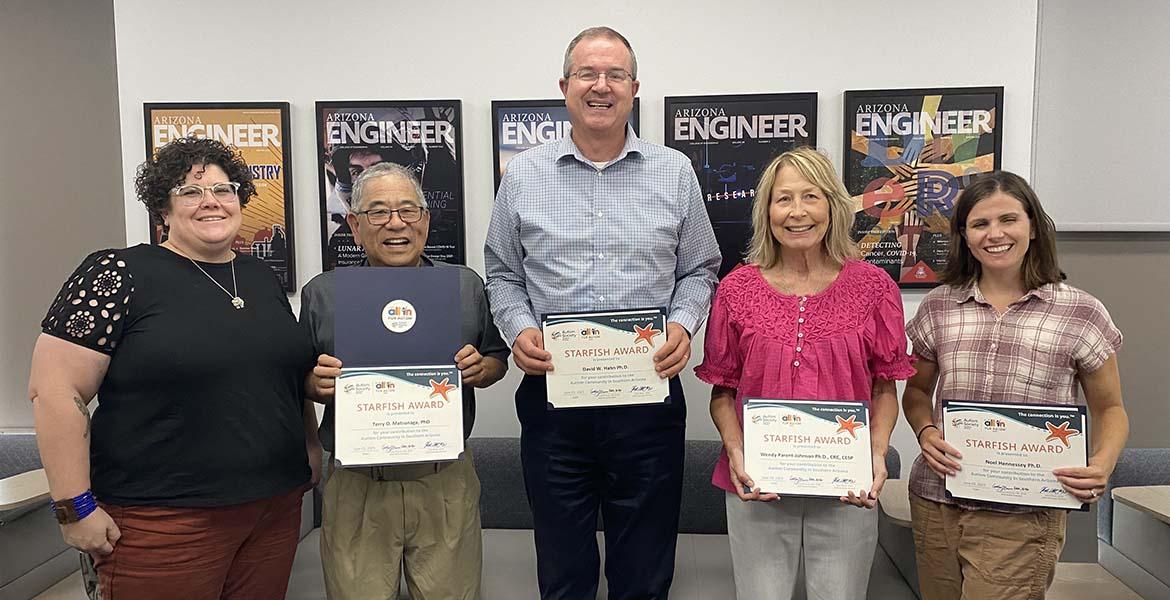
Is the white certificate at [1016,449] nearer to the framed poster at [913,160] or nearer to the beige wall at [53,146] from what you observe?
the framed poster at [913,160]

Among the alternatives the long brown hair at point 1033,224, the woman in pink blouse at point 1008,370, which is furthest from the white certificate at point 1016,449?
the long brown hair at point 1033,224

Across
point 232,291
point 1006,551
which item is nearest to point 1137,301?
point 1006,551

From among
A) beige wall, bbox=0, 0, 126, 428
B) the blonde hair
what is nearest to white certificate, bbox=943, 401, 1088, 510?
the blonde hair

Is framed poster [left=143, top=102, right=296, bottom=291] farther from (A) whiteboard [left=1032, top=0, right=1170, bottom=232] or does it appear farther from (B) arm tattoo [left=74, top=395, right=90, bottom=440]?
(A) whiteboard [left=1032, top=0, right=1170, bottom=232]

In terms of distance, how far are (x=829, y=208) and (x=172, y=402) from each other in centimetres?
168

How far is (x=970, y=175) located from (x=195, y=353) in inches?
111

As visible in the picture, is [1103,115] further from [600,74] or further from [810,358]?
[600,74]

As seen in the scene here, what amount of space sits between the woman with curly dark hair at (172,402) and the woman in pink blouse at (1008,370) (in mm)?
1713

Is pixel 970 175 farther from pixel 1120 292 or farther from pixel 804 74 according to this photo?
pixel 1120 292

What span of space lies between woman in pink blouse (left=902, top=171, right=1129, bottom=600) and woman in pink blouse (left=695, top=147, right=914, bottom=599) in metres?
0.18

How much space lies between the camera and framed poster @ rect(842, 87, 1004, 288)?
9.34 feet

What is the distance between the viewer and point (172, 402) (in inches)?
66.7

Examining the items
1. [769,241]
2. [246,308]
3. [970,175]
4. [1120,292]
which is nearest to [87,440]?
[246,308]

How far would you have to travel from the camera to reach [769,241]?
1884mm
